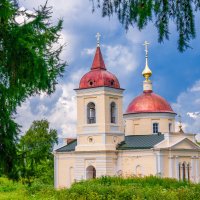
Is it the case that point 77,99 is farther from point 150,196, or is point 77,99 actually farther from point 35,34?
point 35,34

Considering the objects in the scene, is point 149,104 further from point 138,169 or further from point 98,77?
point 138,169

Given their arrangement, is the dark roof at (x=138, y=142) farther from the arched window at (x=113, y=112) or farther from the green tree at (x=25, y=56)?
the green tree at (x=25, y=56)

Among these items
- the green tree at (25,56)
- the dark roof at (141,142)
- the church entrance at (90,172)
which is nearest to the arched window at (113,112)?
the dark roof at (141,142)

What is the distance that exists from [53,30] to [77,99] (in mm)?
29623

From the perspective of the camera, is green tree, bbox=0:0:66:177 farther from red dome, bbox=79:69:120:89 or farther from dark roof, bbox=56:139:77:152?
dark roof, bbox=56:139:77:152

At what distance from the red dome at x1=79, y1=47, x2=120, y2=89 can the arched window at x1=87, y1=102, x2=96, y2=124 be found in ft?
4.67

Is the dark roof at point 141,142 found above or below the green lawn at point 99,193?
above

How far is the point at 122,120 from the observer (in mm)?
39406

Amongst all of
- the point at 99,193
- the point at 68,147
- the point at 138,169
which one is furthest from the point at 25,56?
the point at 68,147

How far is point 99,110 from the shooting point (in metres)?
38.2

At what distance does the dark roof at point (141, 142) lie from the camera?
37.3 meters

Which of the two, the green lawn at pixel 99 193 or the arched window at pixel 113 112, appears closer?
the green lawn at pixel 99 193

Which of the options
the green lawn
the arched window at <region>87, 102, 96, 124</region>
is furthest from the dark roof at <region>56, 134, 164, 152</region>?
the green lawn

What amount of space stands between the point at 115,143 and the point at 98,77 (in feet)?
16.4
